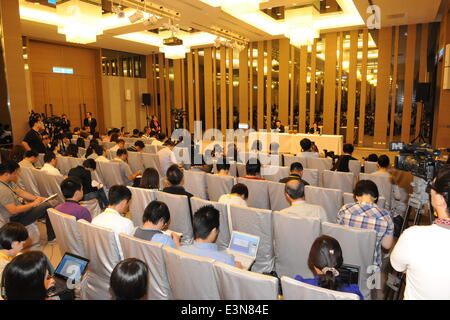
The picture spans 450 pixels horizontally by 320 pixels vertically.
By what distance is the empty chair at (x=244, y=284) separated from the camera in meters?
1.69

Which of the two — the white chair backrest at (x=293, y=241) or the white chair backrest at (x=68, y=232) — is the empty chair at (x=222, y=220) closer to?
the white chair backrest at (x=293, y=241)

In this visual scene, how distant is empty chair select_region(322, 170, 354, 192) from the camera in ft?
15.5

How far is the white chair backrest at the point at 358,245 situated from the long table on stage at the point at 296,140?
7.44 metres

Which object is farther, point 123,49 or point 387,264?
point 123,49

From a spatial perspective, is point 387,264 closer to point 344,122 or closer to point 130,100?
point 344,122

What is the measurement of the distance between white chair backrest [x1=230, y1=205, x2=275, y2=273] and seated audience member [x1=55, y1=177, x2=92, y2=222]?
1.56 metres

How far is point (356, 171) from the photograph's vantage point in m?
5.71

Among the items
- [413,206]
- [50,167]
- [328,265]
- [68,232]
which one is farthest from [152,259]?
[50,167]

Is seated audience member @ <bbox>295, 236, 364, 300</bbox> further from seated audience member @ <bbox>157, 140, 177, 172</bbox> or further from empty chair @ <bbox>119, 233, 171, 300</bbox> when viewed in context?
seated audience member @ <bbox>157, 140, 177, 172</bbox>

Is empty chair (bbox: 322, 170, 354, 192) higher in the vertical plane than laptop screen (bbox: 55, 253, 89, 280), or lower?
higher

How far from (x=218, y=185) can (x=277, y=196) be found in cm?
90

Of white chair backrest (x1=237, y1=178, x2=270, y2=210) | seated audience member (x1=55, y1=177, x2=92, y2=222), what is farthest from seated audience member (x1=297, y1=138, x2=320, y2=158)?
seated audience member (x1=55, y1=177, x2=92, y2=222)
